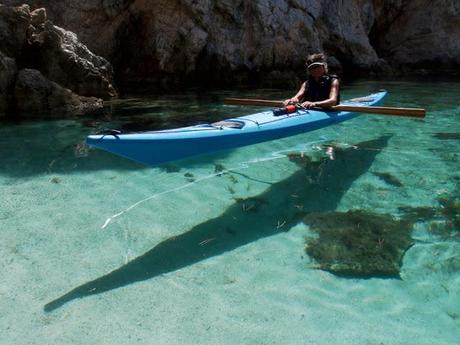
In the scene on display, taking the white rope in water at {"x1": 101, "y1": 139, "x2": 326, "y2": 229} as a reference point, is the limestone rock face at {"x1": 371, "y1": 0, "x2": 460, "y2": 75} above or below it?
above

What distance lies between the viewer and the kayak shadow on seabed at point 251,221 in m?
3.71

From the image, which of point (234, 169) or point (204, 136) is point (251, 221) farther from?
point (234, 169)

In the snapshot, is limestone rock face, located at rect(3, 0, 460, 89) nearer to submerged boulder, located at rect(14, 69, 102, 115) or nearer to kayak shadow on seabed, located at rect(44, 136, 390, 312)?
submerged boulder, located at rect(14, 69, 102, 115)

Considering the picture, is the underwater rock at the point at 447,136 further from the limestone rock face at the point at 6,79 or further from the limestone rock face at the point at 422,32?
the limestone rock face at the point at 422,32

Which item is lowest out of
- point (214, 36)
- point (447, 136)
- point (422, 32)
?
point (447, 136)

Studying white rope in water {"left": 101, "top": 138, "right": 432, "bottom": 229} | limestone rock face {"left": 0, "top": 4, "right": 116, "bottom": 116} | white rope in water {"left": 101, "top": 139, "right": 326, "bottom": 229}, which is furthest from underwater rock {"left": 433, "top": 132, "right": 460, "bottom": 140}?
limestone rock face {"left": 0, "top": 4, "right": 116, "bottom": 116}

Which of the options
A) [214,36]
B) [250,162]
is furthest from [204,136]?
[214,36]

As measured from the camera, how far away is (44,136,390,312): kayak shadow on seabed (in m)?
3.71

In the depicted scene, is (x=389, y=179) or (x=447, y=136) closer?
(x=389, y=179)

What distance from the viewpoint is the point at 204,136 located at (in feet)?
15.8

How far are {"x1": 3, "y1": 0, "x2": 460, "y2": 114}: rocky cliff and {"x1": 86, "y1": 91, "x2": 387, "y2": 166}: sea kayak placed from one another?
31.2ft

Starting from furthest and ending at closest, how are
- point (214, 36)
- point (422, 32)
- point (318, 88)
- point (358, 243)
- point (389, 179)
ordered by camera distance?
point (422, 32) < point (214, 36) < point (318, 88) < point (389, 179) < point (358, 243)

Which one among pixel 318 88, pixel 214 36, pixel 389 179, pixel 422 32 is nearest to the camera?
pixel 389 179

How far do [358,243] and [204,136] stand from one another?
6.42 feet
